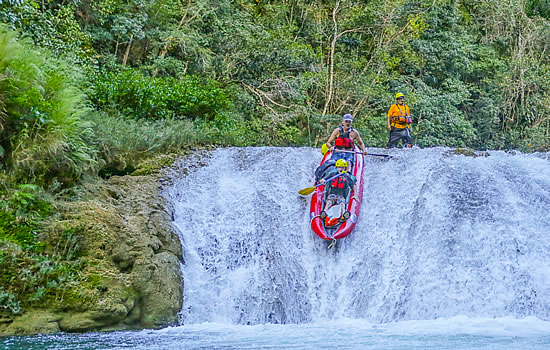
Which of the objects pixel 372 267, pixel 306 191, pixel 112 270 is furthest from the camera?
pixel 306 191

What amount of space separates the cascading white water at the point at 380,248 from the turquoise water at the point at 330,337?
495mm

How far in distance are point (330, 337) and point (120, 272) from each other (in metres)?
2.76

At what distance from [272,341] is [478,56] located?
19.7 meters

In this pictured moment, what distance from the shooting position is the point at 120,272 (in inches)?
273

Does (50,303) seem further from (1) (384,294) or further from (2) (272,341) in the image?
(1) (384,294)

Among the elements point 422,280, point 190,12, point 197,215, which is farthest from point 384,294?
point 190,12

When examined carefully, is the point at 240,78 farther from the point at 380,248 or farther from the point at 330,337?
the point at 330,337

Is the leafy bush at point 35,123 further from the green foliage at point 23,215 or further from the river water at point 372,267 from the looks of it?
the river water at point 372,267

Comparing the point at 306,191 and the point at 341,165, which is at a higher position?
the point at 341,165

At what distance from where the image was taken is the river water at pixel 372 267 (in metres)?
6.13

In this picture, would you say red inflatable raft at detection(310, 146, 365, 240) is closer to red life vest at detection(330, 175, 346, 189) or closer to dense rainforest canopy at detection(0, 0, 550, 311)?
red life vest at detection(330, 175, 346, 189)

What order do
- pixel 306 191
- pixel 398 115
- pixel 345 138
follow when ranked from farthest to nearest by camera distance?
pixel 398 115
pixel 345 138
pixel 306 191

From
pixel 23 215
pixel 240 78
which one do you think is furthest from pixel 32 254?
pixel 240 78

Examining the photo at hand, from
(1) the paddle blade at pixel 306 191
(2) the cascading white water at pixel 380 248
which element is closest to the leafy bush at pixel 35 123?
(2) the cascading white water at pixel 380 248
